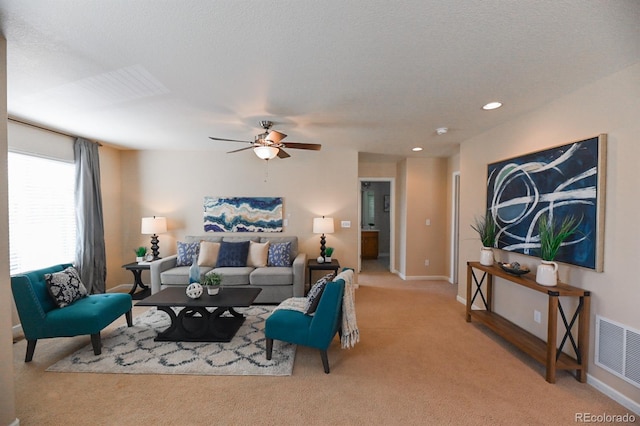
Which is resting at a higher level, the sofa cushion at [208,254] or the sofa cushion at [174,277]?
the sofa cushion at [208,254]

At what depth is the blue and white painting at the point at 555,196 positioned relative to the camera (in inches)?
87.2

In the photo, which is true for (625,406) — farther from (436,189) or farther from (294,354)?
(436,189)

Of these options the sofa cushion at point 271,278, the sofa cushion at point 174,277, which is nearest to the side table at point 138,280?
the sofa cushion at point 174,277

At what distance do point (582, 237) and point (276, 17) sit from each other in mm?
2885

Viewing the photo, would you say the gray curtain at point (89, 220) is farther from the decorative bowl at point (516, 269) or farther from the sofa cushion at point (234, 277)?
the decorative bowl at point (516, 269)

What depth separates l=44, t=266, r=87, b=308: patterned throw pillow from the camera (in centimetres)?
276

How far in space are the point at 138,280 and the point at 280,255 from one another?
2461 mm

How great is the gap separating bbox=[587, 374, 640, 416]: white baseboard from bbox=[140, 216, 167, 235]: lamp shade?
572 cm

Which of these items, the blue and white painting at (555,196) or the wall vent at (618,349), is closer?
the wall vent at (618,349)

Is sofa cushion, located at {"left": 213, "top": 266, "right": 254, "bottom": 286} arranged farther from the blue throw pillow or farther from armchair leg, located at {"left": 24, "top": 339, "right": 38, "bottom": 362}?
armchair leg, located at {"left": 24, "top": 339, "right": 38, "bottom": 362}

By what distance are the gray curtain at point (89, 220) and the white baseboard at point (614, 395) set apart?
240 inches

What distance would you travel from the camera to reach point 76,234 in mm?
4145

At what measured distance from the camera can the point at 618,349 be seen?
2.09 meters

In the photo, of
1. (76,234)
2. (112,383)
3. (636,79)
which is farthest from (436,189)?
(76,234)
